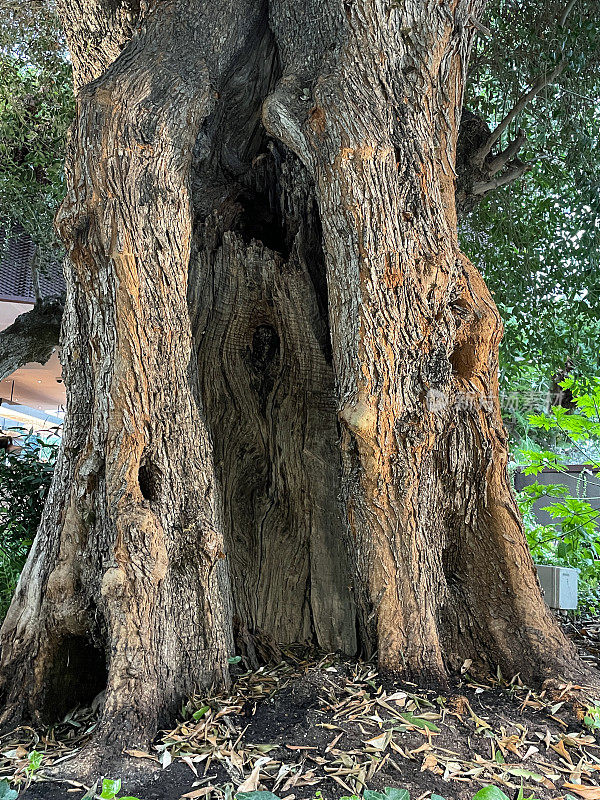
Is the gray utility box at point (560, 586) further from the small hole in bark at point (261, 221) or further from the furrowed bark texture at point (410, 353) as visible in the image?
the small hole in bark at point (261, 221)

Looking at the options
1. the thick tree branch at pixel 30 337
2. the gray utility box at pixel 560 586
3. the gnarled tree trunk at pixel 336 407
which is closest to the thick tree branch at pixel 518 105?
the gnarled tree trunk at pixel 336 407

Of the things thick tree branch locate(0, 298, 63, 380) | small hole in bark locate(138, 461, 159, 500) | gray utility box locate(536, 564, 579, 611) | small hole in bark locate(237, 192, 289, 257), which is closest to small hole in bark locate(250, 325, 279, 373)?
small hole in bark locate(237, 192, 289, 257)

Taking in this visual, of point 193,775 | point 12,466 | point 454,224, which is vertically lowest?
point 193,775

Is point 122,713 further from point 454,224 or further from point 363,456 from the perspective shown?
point 454,224

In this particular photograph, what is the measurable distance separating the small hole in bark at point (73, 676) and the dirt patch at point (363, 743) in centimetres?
26

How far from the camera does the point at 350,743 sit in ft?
5.94

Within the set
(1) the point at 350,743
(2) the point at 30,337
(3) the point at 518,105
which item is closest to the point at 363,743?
(1) the point at 350,743

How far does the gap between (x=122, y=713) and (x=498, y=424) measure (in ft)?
5.16

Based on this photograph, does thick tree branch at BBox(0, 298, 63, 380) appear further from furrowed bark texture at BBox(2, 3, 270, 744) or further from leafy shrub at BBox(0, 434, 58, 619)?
furrowed bark texture at BBox(2, 3, 270, 744)

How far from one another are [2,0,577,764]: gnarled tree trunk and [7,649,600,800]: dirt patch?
15 centimetres

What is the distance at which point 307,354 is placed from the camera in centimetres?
273

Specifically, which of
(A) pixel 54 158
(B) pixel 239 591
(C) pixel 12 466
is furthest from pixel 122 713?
(A) pixel 54 158

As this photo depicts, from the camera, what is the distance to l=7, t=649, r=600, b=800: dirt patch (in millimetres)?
1673

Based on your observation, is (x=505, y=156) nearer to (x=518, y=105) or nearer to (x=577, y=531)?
(x=518, y=105)
